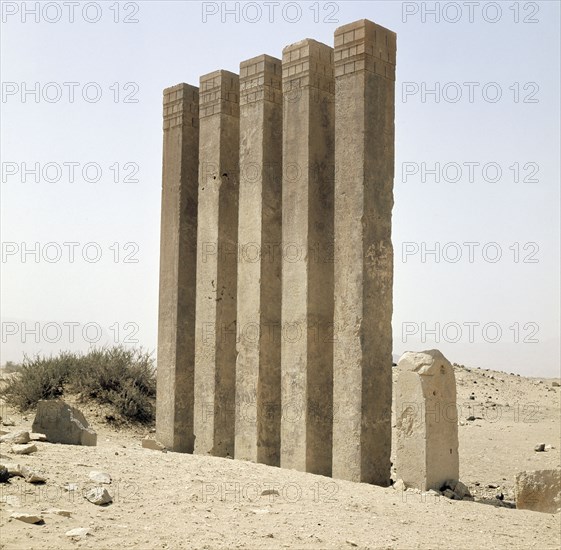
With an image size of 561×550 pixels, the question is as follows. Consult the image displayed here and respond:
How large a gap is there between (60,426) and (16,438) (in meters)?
0.83

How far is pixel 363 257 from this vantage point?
8055mm

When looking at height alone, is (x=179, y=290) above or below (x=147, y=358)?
above

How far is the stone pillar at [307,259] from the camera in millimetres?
8539

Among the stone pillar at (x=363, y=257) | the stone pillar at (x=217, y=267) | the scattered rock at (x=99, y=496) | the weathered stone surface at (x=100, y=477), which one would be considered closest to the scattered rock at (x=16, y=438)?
the weathered stone surface at (x=100, y=477)

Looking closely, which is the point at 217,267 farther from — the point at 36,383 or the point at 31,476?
the point at 36,383

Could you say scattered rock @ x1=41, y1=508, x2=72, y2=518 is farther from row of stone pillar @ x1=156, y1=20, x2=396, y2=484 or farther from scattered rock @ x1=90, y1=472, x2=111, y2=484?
row of stone pillar @ x1=156, y1=20, x2=396, y2=484

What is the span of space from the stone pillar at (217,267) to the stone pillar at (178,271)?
49 cm

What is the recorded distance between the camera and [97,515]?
6.14m

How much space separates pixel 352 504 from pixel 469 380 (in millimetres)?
14721

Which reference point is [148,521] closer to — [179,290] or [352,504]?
[352,504]

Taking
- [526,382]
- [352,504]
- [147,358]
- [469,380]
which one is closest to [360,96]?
[352,504]

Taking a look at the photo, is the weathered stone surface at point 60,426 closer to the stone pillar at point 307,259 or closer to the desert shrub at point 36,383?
the stone pillar at point 307,259

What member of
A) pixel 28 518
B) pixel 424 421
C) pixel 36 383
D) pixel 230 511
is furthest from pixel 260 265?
pixel 36 383

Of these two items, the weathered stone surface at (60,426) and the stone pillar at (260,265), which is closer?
the weathered stone surface at (60,426)
